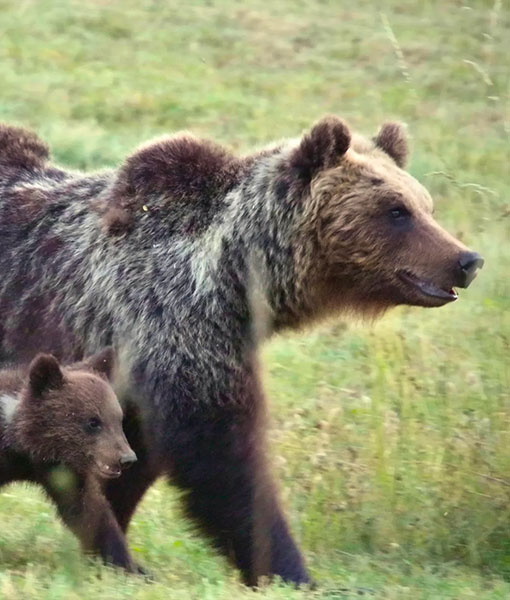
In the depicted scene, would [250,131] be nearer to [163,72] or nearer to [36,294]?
[163,72]

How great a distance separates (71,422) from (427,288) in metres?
1.90

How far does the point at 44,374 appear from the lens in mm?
6008

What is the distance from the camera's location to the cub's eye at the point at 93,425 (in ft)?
20.0

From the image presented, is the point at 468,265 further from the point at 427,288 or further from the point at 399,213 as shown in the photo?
the point at 399,213

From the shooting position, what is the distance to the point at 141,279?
6590mm

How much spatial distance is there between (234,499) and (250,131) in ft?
45.7

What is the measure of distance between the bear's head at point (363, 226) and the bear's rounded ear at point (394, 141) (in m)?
0.42

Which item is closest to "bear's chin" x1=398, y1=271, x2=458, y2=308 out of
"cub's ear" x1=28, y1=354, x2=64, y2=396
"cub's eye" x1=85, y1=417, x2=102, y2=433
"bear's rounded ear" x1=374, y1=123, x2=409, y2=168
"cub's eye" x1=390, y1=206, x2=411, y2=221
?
"cub's eye" x1=390, y1=206, x2=411, y2=221

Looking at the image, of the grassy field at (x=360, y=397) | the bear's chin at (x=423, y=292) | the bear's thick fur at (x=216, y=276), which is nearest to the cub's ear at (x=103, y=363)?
the bear's thick fur at (x=216, y=276)

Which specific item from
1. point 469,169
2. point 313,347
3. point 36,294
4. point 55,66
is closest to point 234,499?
point 36,294

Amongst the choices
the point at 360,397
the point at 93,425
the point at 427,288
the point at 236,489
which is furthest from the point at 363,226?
the point at 360,397

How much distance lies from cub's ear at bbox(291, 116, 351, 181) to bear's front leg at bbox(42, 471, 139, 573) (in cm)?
190

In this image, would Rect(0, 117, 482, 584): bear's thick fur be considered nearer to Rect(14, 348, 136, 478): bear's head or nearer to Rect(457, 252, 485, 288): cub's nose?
Rect(457, 252, 485, 288): cub's nose

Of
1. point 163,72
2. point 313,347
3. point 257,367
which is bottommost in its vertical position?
point 163,72
